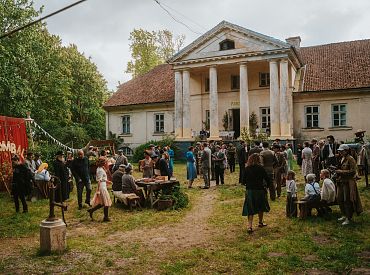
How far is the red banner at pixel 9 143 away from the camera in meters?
15.6

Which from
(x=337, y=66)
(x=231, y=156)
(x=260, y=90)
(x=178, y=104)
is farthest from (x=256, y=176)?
(x=337, y=66)

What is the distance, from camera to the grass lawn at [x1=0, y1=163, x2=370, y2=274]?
6.89m

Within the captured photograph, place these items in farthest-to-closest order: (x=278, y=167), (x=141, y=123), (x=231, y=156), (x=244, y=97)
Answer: (x=141, y=123), (x=244, y=97), (x=231, y=156), (x=278, y=167)

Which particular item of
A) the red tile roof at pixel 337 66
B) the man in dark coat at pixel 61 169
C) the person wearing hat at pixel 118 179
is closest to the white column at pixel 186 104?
the red tile roof at pixel 337 66

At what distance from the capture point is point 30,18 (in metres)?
29.7

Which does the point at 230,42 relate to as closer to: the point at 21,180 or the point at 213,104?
the point at 213,104

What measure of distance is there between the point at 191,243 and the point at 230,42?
2168 centimetres

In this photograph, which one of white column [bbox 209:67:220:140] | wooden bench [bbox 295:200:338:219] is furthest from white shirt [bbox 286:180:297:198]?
white column [bbox 209:67:220:140]

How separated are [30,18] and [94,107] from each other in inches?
650

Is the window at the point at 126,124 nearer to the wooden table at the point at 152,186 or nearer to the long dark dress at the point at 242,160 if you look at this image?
the long dark dress at the point at 242,160

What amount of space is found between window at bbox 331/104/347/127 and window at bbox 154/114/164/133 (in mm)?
13623

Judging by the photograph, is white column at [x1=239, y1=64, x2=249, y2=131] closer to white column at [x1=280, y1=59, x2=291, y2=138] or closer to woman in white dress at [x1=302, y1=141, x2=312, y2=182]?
white column at [x1=280, y1=59, x2=291, y2=138]

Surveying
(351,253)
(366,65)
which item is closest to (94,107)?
(366,65)

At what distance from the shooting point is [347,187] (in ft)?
30.6
